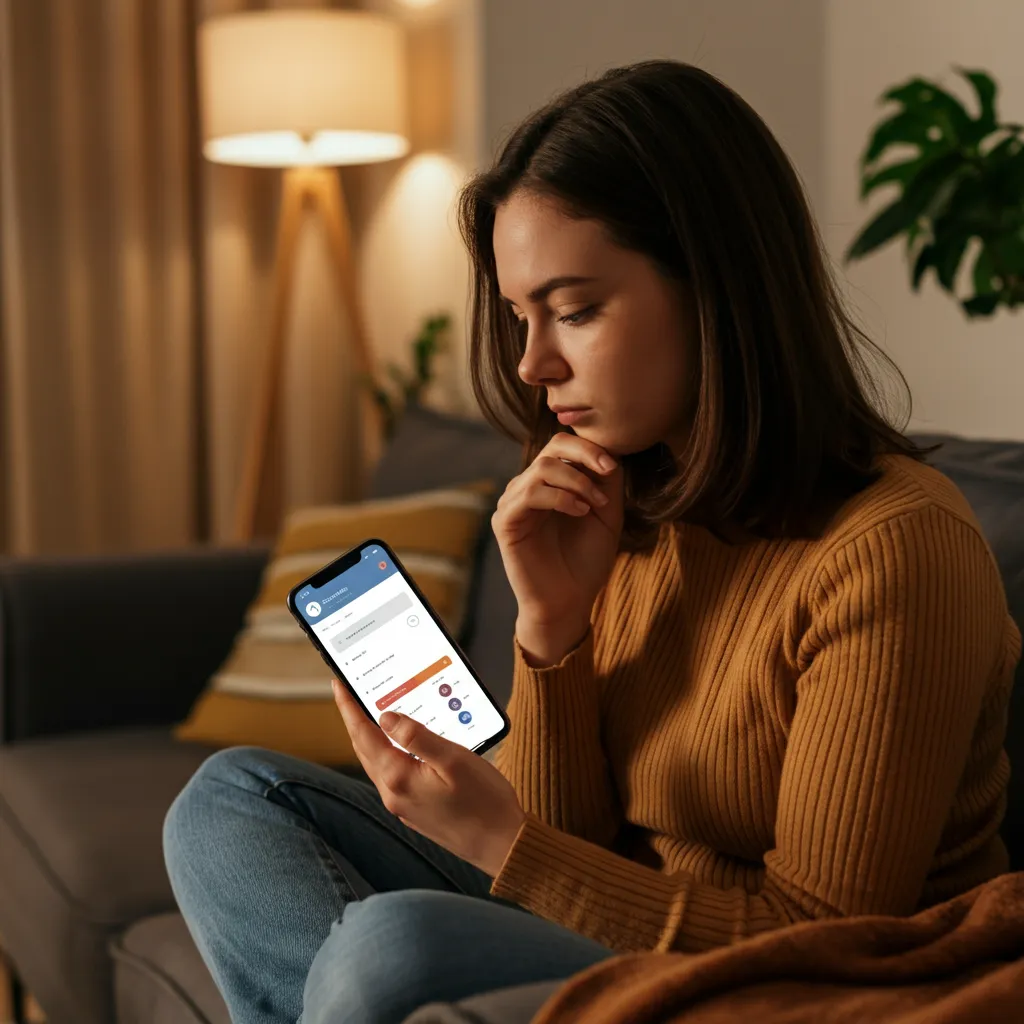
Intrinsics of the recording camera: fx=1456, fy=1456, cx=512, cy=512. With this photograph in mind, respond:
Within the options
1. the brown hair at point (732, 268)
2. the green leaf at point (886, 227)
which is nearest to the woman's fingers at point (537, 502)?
the brown hair at point (732, 268)

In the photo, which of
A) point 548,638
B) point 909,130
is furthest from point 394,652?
point 909,130

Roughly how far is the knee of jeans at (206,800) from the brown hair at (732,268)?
416 mm

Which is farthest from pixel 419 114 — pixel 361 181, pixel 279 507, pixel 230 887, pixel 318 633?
pixel 230 887

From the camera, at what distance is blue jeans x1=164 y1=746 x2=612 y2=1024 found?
2.54ft

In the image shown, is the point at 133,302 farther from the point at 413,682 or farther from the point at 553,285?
the point at 553,285

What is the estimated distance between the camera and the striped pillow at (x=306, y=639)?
1957 millimetres

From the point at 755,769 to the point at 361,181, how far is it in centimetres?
246

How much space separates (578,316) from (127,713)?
1.34 meters

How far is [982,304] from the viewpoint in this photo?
1986mm

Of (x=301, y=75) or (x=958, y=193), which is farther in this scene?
(x=301, y=75)

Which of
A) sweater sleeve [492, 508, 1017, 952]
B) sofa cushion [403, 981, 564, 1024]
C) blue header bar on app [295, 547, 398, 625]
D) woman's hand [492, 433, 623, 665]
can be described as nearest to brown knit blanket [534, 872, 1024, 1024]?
sofa cushion [403, 981, 564, 1024]

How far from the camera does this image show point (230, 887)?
3.62 feet

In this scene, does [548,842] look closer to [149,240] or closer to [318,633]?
[318,633]

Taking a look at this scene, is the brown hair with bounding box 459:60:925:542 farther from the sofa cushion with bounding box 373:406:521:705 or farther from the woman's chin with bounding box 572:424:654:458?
the sofa cushion with bounding box 373:406:521:705
